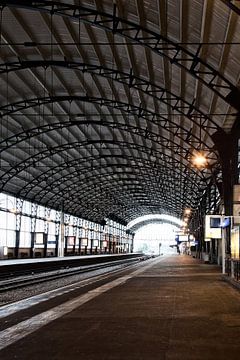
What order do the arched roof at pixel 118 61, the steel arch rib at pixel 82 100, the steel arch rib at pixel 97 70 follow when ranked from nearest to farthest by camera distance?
1. the arched roof at pixel 118 61
2. the steel arch rib at pixel 97 70
3. the steel arch rib at pixel 82 100

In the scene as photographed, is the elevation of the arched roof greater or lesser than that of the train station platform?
greater

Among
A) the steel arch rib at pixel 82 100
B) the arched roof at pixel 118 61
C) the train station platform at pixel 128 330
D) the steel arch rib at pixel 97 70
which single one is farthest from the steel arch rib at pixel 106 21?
the train station platform at pixel 128 330

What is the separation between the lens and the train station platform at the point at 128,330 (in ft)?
30.8

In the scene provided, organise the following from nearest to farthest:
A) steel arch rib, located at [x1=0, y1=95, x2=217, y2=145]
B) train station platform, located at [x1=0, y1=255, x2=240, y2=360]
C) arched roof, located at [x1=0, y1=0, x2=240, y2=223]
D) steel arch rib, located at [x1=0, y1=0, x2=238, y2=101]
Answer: train station platform, located at [x1=0, y1=255, x2=240, y2=360] → steel arch rib, located at [x1=0, y1=0, x2=238, y2=101] → arched roof, located at [x1=0, y1=0, x2=240, y2=223] → steel arch rib, located at [x1=0, y1=95, x2=217, y2=145]

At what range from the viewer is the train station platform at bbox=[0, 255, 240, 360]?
938 centimetres

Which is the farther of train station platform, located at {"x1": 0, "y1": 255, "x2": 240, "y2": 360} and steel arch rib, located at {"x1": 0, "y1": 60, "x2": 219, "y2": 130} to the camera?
steel arch rib, located at {"x1": 0, "y1": 60, "x2": 219, "y2": 130}

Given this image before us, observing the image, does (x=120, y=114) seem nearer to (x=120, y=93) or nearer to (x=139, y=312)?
(x=120, y=93)

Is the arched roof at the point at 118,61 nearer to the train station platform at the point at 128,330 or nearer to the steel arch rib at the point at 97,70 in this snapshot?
the steel arch rib at the point at 97,70

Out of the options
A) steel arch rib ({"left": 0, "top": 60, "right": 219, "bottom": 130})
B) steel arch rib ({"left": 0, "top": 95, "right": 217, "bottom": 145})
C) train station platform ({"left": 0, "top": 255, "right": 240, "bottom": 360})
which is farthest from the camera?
steel arch rib ({"left": 0, "top": 95, "right": 217, "bottom": 145})

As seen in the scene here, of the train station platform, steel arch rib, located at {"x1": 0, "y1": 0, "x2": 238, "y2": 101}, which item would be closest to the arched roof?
steel arch rib, located at {"x1": 0, "y1": 0, "x2": 238, "y2": 101}

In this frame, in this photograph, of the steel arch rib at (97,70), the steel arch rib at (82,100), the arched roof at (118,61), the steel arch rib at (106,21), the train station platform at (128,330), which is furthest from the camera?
the steel arch rib at (82,100)

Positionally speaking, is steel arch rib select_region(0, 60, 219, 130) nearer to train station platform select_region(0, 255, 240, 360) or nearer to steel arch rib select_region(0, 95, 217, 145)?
steel arch rib select_region(0, 95, 217, 145)

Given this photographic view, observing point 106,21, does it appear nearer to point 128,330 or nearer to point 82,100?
point 82,100

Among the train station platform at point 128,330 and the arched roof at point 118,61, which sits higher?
the arched roof at point 118,61
